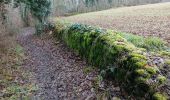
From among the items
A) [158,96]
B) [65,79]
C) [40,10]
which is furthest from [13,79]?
[40,10]

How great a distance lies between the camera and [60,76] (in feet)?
35.6

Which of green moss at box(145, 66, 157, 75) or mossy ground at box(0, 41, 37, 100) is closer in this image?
green moss at box(145, 66, 157, 75)

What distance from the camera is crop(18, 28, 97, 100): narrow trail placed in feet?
28.4

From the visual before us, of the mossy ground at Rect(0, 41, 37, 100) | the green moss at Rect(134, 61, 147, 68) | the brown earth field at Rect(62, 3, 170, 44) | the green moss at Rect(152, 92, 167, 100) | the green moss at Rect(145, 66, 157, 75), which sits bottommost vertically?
the mossy ground at Rect(0, 41, 37, 100)

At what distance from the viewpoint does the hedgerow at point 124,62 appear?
5.87 metres

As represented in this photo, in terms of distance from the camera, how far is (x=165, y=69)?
6.33 m

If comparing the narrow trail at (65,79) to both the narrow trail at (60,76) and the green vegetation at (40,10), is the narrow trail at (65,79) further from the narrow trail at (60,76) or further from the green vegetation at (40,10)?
the green vegetation at (40,10)

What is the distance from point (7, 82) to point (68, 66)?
2648 mm

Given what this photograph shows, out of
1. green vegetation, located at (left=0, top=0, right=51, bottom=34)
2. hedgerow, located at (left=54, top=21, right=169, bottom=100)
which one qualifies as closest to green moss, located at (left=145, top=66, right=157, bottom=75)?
hedgerow, located at (left=54, top=21, right=169, bottom=100)

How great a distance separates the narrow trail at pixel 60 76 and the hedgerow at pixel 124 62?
0.65m

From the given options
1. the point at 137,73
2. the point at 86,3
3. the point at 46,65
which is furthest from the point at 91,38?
the point at 86,3

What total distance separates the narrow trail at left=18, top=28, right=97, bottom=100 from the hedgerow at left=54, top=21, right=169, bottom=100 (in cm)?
65

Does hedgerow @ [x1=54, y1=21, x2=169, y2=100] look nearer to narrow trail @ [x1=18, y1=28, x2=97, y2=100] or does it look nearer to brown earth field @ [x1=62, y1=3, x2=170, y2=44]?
narrow trail @ [x1=18, y1=28, x2=97, y2=100]

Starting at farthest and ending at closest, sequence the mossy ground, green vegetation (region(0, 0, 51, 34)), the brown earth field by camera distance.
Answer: green vegetation (region(0, 0, 51, 34)) → the brown earth field → the mossy ground
